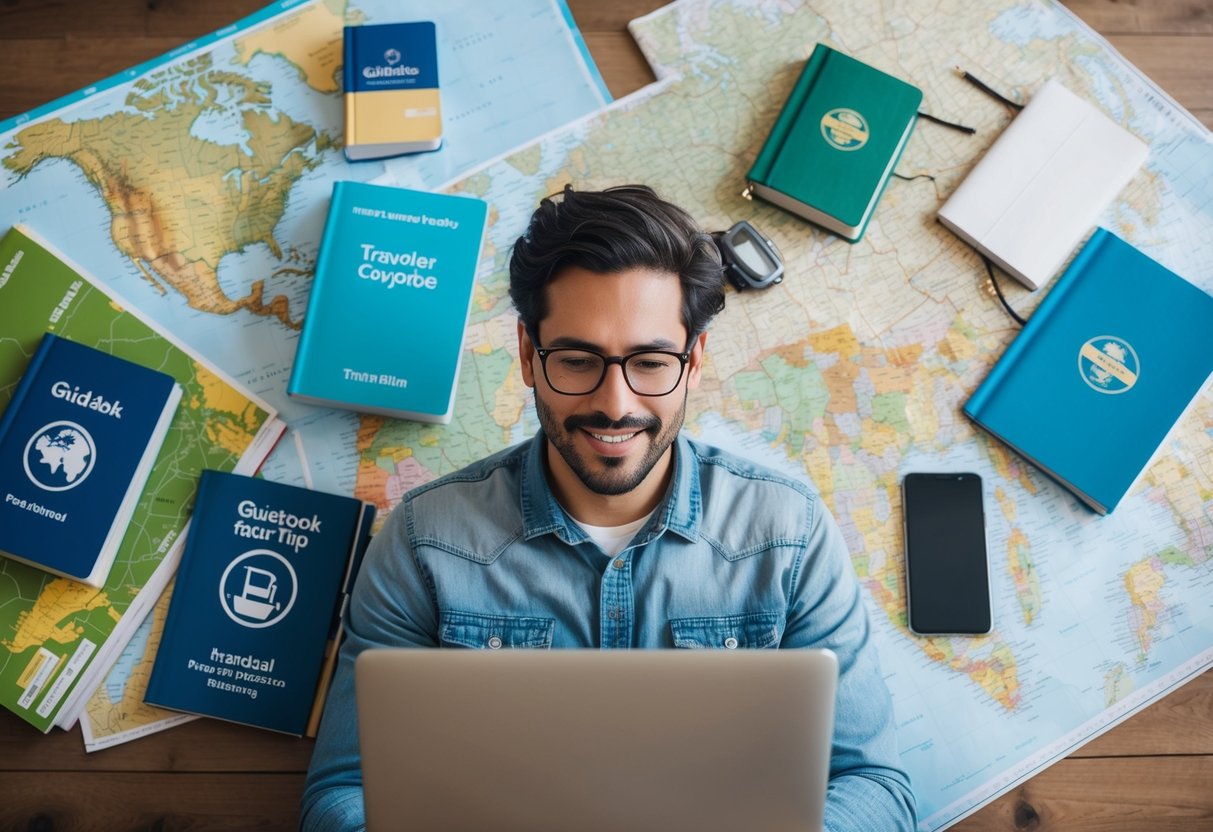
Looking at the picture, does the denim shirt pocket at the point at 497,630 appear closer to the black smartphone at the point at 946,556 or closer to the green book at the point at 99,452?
the green book at the point at 99,452

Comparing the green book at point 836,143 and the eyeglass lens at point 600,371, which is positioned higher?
the green book at point 836,143

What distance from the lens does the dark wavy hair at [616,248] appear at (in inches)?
50.2

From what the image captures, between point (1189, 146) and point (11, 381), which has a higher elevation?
point (1189, 146)

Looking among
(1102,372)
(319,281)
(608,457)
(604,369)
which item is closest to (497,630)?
(608,457)

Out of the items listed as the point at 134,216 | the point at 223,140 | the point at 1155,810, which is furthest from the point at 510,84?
the point at 1155,810

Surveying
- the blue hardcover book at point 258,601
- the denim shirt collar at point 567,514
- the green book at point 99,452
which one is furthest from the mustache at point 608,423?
the green book at point 99,452

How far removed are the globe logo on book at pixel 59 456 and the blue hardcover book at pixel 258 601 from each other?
186mm

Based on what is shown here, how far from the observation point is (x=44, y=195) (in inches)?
70.5

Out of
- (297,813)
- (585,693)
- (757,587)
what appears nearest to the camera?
(585,693)

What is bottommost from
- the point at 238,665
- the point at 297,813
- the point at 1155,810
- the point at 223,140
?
the point at 297,813

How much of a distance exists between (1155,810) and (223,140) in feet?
6.54

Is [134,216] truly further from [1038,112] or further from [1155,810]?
[1155,810]

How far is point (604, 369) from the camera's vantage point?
1.27 metres

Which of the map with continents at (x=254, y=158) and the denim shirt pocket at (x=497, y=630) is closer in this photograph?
the denim shirt pocket at (x=497, y=630)
